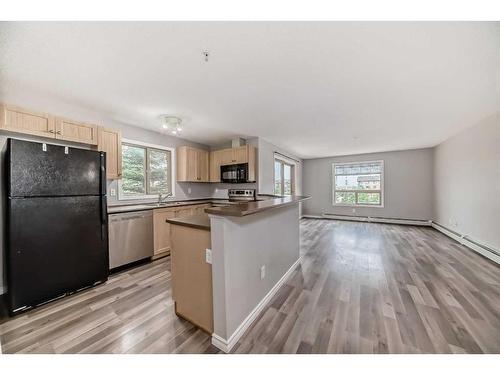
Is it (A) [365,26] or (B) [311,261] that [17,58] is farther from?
(B) [311,261]

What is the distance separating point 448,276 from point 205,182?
15.9 feet

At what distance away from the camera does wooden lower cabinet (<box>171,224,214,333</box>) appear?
1601 millimetres

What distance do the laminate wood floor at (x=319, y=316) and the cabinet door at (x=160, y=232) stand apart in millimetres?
417

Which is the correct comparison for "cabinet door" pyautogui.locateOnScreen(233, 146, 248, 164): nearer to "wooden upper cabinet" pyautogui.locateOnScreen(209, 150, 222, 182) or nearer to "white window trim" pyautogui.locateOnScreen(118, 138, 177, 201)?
"wooden upper cabinet" pyautogui.locateOnScreen(209, 150, 222, 182)

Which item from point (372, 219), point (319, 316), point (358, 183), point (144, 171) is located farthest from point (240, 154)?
point (372, 219)

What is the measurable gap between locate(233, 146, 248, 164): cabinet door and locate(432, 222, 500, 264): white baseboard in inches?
177

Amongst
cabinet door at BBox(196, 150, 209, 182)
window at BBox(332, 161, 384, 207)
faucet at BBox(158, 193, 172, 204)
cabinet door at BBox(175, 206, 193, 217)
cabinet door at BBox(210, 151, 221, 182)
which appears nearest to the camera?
cabinet door at BBox(175, 206, 193, 217)

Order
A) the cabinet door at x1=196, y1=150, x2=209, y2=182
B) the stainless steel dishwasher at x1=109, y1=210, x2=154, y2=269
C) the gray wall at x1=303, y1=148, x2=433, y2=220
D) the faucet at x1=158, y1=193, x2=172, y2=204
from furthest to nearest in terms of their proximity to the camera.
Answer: the gray wall at x1=303, y1=148, x2=433, y2=220
the cabinet door at x1=196, y1=150, x2=209, y2=182
the faucet at x1=158, y1=193, x2=172, y2=204
the stainless steel dishwasher at x1=109, y1=210, x2=154, y2=269

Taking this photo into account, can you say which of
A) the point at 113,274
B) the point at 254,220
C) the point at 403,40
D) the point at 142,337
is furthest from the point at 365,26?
the point at 113,274

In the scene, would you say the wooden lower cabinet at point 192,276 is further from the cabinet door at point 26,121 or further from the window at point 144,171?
the window at point 144,171

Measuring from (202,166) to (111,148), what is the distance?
2.00 metres

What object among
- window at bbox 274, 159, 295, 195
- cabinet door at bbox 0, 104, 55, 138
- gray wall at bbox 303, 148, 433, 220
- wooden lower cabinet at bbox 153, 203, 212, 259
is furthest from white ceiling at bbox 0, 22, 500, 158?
gray wall at bbox 303, 148, 433, 220

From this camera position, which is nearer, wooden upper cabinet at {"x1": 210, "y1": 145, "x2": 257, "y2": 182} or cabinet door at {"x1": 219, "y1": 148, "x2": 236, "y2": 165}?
wooden upper cabinet at {"x1": 210, "y1": 145, "x2": 257, "y2": 182}

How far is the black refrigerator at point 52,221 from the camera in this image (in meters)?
1.87
